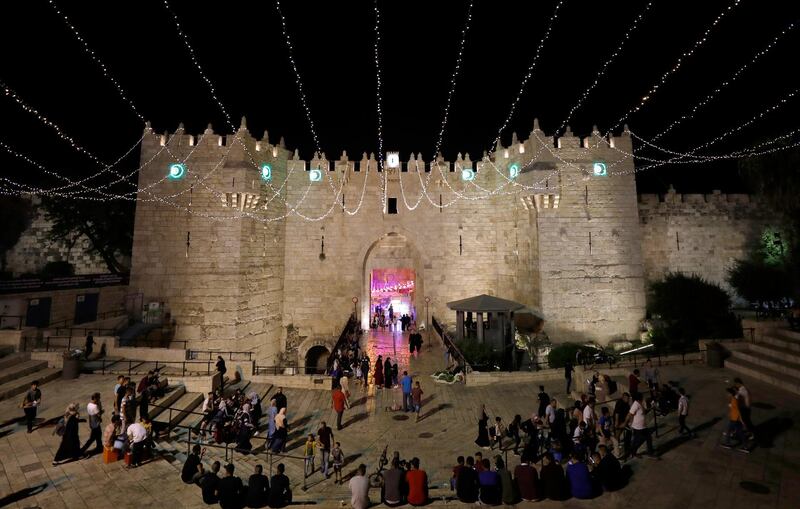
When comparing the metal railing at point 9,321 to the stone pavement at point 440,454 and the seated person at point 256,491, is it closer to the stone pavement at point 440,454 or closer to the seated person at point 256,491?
the stone pavement at point 440,454

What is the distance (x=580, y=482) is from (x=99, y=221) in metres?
26.5

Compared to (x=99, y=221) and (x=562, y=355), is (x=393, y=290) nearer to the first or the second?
(x=562, y=355)

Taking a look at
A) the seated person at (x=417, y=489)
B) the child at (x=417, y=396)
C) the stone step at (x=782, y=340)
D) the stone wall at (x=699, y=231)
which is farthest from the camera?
the stone wall at (x=699, y=231)

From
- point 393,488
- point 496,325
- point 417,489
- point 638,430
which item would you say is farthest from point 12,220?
point 638,430

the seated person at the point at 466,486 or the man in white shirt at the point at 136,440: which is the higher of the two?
the man in white shirt at the point at 136,440

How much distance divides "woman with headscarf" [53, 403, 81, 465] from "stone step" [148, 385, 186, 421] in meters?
1.84

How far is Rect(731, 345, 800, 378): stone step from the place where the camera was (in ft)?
37.2

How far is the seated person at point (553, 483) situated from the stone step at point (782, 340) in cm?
1117

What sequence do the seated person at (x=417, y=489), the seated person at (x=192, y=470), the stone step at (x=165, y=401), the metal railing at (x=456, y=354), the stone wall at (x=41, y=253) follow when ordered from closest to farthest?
the seated person at (x=417, y=489) < the seated person at (x=192, y=470) < the stone step at (x=165, y=401) < the metal railing at (x=456, y=354) < the stone wall at (x=41, y=253)

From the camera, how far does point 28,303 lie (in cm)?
1585

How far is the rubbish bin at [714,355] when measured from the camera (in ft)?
44.0

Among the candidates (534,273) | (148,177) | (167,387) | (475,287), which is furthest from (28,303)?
(534,273)

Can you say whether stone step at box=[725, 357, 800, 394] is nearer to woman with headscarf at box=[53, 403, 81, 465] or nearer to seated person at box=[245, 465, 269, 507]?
seated person at box=[245, 465, 269, 507]

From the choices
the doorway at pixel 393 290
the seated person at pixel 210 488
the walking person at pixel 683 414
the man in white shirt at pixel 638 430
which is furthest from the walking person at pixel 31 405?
the doorway at pixel 393 290
